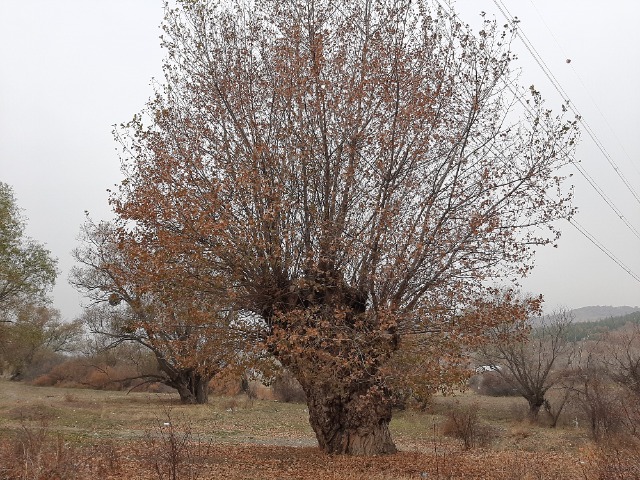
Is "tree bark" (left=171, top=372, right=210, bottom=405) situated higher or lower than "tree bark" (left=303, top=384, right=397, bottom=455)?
higher

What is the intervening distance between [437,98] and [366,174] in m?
2.16

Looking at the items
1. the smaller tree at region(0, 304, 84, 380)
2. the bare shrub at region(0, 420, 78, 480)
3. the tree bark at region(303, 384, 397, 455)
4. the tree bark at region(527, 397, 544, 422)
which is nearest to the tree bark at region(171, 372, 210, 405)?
the smaller tree at region(0, 304, 84, 380)

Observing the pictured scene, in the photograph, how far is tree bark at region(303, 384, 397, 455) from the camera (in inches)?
550

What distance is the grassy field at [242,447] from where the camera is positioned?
976 centimetres

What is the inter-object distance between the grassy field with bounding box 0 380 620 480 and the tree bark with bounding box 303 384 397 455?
0.46 m

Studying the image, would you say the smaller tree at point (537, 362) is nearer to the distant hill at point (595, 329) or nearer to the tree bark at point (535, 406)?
the tree bark at point (535, 406)

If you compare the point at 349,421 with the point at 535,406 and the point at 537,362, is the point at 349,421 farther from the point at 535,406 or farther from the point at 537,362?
the point at 537,362

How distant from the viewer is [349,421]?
14.1 metres

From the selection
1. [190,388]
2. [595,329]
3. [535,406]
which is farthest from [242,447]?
[595,329]

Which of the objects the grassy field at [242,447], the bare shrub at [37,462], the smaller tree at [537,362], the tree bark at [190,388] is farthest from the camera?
the tree bark at [190,388]

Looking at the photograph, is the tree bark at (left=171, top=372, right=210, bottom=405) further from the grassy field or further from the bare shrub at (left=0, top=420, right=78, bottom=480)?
the bare shrub at (left=0, top=420, right=78, bottom=480)

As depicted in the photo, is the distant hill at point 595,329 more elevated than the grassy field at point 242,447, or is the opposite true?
the distant hill at point 595,329

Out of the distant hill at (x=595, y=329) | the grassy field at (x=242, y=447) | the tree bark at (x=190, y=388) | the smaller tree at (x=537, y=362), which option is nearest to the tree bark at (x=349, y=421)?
the grassy field at (x=242, y=447)

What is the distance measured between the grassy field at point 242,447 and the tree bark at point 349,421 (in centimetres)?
46
